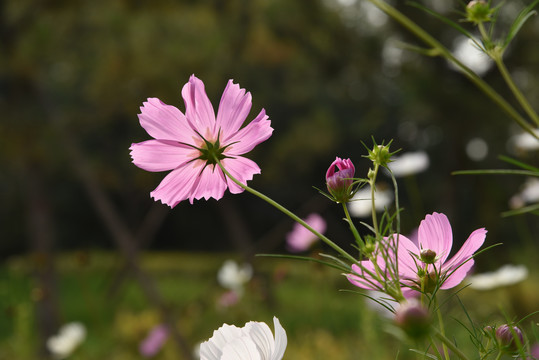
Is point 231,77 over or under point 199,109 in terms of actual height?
over

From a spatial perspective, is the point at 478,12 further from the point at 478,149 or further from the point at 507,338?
the point at 478,149

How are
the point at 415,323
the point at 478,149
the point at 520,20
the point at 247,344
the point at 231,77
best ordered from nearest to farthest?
the point at 415,323
the point at 247,344
the point at 520,20
the point at 231,77
the point at 478,149

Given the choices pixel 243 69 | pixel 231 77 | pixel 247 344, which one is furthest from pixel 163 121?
pixel 243 69

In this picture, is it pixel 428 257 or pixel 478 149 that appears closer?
pixel 428 257

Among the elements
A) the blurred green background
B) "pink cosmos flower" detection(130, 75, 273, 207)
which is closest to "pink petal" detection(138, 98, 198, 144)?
"pink cosmos flower" detection(130, 75, 273, 207)

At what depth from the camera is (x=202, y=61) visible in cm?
398

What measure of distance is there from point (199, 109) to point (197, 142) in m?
0.02

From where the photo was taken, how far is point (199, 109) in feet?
1.06

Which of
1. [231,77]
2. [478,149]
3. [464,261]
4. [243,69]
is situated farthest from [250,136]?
[478,149]

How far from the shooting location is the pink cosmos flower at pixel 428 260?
0.27 m

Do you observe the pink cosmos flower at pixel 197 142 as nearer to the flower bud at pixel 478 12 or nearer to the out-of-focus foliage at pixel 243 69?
the flower bud at pixel 478 12

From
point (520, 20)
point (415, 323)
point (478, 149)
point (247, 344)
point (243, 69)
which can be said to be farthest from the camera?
point (478, 149)

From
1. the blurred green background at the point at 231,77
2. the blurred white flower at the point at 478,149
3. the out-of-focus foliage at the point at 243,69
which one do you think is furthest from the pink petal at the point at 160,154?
the blurred white flower at the point at 478,149

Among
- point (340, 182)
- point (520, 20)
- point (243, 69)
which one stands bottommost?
point (340, 182)
